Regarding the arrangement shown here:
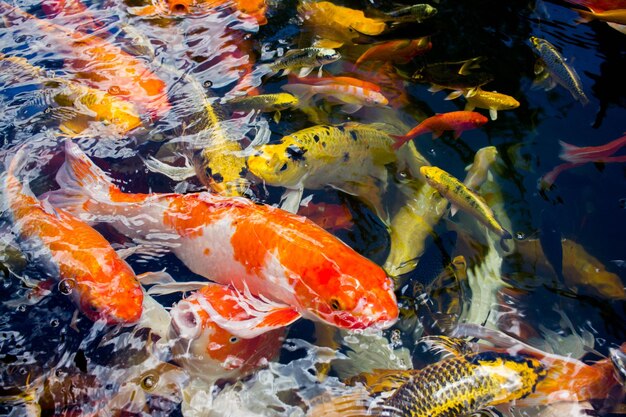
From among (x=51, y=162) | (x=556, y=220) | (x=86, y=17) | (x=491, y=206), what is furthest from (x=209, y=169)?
(x=86, y=17)

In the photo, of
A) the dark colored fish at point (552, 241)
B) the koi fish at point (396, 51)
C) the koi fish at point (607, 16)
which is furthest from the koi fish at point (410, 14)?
the dark colored fish at point (552, 241)

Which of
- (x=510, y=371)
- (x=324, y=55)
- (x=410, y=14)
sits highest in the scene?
(x=410, y=14)

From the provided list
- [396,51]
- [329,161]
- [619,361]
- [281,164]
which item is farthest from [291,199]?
[619,361]

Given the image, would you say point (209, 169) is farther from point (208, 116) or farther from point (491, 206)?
point (491, 206)

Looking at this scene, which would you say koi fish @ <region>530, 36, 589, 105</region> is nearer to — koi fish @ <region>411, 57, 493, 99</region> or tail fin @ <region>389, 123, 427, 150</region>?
koi fish @ <region>411, 57, 493, 99</region>

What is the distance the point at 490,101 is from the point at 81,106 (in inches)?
112

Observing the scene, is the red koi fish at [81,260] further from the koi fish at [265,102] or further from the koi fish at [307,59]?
the koi fish at [307,59]

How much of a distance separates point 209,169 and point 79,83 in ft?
5.03

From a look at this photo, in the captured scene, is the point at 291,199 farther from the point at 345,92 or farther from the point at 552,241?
the point at 552,241

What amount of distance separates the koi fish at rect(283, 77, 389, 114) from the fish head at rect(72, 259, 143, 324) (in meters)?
1.88

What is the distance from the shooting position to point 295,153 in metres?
2.94

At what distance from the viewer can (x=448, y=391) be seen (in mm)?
2080

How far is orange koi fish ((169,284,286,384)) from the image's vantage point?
2207 mm

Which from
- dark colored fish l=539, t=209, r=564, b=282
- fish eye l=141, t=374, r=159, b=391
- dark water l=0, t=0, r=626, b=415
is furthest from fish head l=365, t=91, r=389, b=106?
fish eye l=141, t=374, r=159, b=391
